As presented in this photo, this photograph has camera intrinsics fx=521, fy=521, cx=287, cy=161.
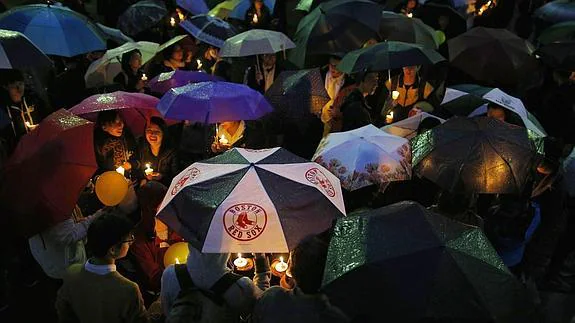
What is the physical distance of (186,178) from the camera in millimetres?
3686

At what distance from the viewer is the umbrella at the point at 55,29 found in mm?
6969

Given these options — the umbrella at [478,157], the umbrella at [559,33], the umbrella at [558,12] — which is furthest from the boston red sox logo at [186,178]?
the umbrella at [558,12]

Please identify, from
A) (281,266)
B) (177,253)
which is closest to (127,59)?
(177,253)

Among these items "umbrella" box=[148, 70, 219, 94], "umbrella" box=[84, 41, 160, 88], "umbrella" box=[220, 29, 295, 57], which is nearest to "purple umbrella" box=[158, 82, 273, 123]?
"umbrella" box=[148, 70, 219, 94]

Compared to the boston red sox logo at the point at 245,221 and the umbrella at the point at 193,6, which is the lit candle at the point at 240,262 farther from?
the umbrella at the point at 193,6

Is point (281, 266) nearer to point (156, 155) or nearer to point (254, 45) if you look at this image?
point (156, 155)

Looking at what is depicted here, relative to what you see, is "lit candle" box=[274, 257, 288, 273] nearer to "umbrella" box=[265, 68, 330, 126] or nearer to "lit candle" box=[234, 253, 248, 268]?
"lit candle" box=[234, 253, 248, 268]

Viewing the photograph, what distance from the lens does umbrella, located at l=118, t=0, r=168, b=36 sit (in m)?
10.2

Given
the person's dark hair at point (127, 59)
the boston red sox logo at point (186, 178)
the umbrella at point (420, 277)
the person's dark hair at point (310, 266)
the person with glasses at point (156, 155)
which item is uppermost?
the umbrella at point (420, 277)

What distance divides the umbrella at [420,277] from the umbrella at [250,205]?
2.23ft

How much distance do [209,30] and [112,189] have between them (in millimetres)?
4688

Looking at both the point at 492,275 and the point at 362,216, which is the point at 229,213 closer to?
the point at 362,216

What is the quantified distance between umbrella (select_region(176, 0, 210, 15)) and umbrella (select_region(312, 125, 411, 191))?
7.43 meters

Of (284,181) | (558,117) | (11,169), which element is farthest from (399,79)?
(11,169)
